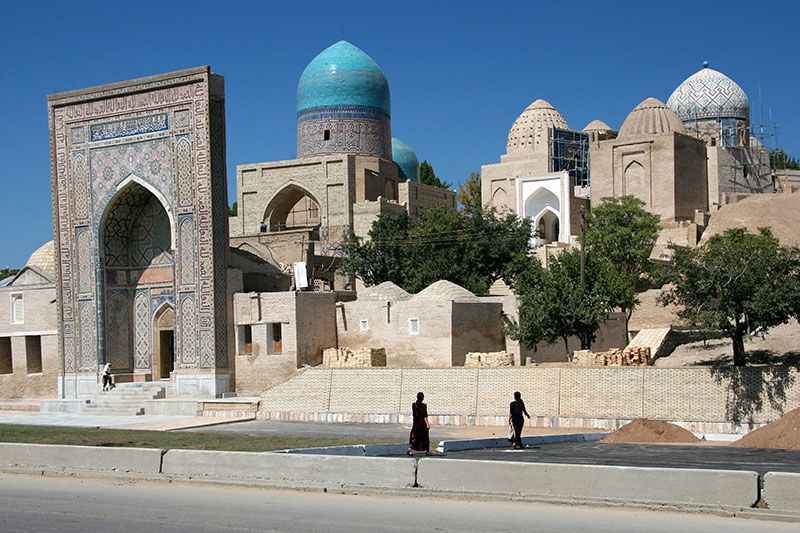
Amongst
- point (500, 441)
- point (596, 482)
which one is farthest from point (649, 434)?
point (596, 482)

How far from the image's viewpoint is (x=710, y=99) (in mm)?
57875

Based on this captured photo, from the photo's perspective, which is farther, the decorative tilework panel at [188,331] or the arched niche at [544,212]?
the arched niche at [544,212]

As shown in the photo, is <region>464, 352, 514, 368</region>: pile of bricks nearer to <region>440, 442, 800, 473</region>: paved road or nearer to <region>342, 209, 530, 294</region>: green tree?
<region>440, 442, 800, 473</region>: paved road

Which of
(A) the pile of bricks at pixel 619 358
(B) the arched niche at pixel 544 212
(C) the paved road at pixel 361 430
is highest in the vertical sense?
(B) the arched niche at pixel 544 212

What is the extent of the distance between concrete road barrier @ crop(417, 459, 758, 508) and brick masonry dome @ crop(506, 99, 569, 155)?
45.3 metres

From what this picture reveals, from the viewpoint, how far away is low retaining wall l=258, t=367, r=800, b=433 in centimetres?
2036

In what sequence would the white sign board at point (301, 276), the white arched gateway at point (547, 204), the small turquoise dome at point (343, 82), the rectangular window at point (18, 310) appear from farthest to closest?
the white arched gateway at point (547, 204) < the small turquoise dome at point (343, 82) < the rectangular window at point (18, 310) < the white sign board at point (301, 276)

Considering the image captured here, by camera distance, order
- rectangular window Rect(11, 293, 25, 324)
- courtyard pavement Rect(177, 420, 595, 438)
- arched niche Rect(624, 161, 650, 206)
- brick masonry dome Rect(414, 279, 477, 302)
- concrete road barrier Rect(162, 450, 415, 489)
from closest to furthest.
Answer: concrete road barrier Rect(162, 450, 415, 489), courtyard pavement Rect(177, 420, 595, 438), brick masonry dome Rect(414, 279, 477, 302), rectangular window Rect(11, 293, 25, 324), arched niche Rect(624, 161, 650, 206)

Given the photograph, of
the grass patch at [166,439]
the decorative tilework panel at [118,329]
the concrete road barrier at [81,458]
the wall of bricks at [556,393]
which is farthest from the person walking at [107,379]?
the concrete road barrier at [81,458]

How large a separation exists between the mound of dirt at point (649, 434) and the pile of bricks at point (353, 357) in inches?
345

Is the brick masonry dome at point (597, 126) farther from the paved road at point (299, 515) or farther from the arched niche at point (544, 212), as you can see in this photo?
the paved road at point (299, 515)

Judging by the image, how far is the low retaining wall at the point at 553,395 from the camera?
20.4 meters

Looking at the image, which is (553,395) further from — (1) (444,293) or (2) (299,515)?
(2) (299,515)

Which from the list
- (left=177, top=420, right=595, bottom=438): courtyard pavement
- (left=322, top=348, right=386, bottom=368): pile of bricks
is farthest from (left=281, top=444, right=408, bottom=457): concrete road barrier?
(left=322, top=348, right=386, bottom=368): pile of bricks
